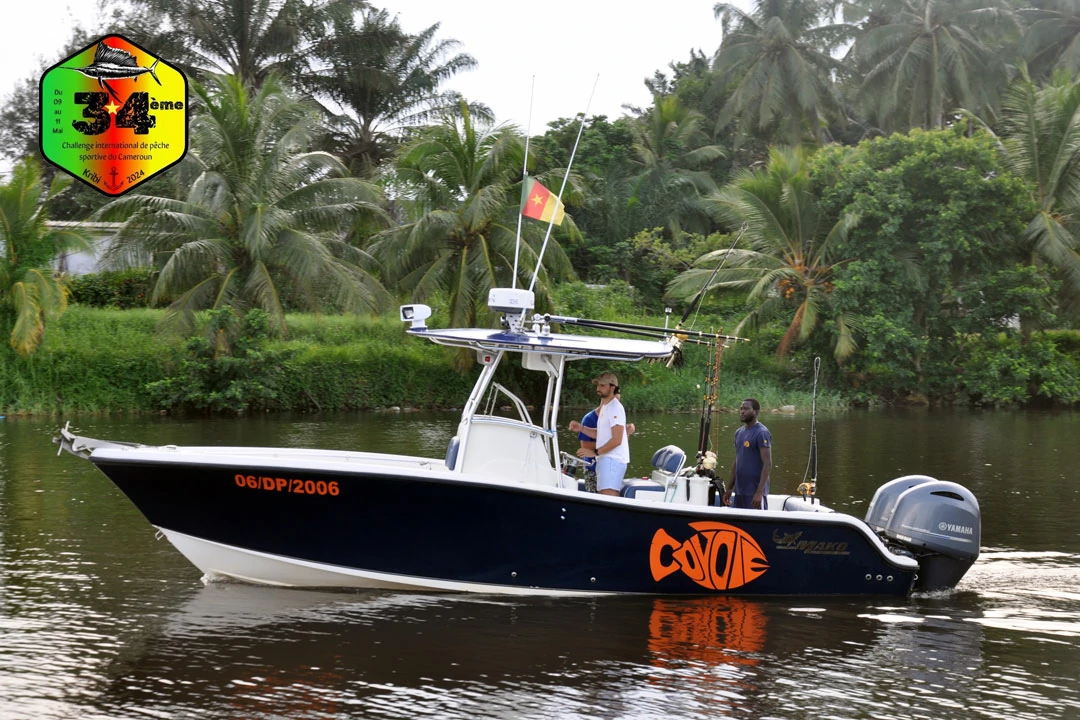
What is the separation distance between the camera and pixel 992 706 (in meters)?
6.43

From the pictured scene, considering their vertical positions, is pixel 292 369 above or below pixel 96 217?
below

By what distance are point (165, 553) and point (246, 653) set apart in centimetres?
336

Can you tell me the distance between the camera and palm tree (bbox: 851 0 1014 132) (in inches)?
1576

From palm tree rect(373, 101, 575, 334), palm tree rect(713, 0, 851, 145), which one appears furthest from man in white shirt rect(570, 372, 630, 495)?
palm tree rect(713, 0, 851, 145)

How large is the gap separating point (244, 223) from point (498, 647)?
1890cm

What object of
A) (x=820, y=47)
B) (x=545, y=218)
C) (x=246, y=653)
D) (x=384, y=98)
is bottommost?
(x=246, y=653)

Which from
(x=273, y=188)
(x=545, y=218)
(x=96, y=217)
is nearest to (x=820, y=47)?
(x=273, y=188)

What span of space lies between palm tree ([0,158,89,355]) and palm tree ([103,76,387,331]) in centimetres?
136

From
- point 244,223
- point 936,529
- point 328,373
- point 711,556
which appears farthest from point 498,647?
point 328,373

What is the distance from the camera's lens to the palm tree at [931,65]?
131ft

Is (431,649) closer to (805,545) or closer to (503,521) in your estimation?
(503,521)

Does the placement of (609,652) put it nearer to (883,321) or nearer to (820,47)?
(883,321)

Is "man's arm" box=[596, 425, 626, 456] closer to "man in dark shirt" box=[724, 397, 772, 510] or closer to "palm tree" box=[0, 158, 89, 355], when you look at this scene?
"man in dark shirt" box=[724, 397, 772, 510]

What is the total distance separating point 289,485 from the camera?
7.72 meters
